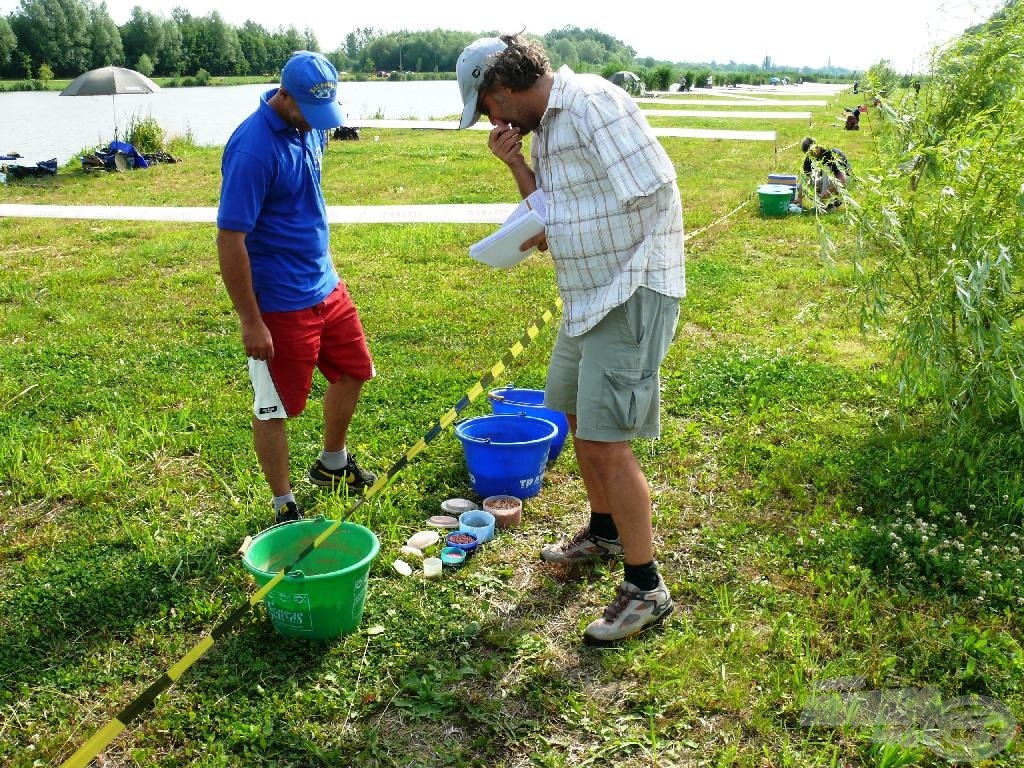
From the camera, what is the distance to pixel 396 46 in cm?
7944

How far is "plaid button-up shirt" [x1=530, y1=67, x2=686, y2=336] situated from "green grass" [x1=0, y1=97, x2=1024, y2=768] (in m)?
1.22

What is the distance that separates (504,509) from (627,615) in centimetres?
95

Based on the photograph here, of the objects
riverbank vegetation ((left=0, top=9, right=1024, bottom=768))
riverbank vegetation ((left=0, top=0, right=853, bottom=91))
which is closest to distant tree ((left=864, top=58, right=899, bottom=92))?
riverbank vegetation ((left=0, top=9, right=1024, bottom=768))

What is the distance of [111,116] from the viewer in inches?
969

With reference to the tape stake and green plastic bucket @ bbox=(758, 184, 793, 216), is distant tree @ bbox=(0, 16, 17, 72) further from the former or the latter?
the tape stake

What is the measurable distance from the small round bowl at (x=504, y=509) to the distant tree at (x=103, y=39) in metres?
57.0

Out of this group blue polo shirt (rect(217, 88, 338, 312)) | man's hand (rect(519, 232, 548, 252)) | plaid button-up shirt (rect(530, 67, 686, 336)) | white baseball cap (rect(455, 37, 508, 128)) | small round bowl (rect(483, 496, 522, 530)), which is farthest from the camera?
small round bowl (rect(483, 496, 522, 530))

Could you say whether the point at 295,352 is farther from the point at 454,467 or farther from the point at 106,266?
the point at 106,266

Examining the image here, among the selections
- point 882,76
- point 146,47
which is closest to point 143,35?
point 146,47

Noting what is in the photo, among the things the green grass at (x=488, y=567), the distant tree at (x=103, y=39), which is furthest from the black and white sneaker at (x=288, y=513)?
the distant tree at (x=103, y=39)

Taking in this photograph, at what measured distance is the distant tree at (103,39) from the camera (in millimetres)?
51875

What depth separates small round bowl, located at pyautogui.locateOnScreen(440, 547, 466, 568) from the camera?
135 inches

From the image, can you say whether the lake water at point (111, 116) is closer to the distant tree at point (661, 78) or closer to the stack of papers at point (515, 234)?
the stack of papers at point (515, 234)

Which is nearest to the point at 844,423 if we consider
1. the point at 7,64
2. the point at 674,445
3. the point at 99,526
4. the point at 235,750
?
the point at 674,445
